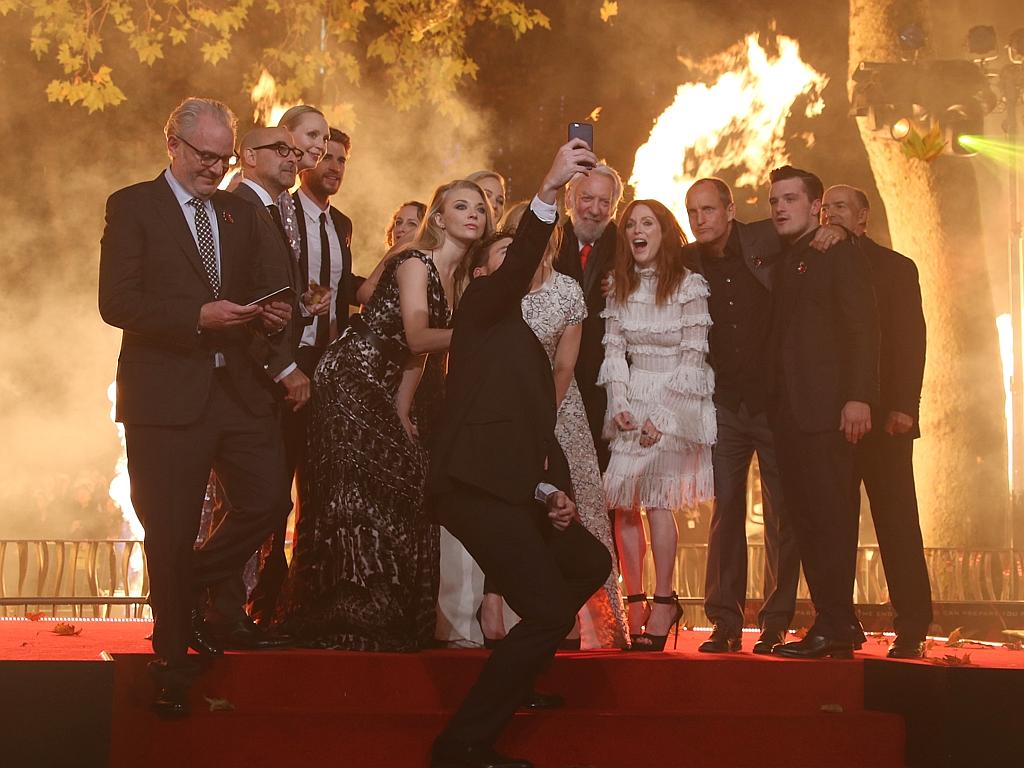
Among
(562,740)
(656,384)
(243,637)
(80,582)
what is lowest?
(562,740)

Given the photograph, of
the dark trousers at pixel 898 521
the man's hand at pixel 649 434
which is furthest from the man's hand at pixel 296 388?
the dark trousers at pixel 898 521

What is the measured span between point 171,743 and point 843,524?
292 cm

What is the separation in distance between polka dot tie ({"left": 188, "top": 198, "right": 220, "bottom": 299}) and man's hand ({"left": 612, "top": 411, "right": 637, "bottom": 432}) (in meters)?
2.07

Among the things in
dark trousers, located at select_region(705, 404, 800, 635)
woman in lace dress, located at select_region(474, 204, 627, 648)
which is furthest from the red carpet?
dark trousers, located at select_region(705, 404, 800, 635)

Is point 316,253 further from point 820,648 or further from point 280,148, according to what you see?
point 820,648

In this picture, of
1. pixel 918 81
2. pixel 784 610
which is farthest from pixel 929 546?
pixel 784 610

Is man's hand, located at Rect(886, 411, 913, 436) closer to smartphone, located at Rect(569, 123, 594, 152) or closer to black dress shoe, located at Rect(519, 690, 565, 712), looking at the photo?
black dress shoe, located at Rect(519, 690, 565, 712)

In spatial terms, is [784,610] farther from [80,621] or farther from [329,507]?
[80,621]

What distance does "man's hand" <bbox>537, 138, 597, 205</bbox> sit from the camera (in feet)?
14.5

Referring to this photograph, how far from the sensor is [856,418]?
5828mm

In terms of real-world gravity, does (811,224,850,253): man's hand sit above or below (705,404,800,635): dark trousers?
above

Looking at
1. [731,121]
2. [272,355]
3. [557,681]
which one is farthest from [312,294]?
[731,121]

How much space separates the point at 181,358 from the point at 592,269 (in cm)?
229

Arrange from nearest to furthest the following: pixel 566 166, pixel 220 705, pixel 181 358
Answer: pixel 566 166
pixel 181 358
pixel 220 705
